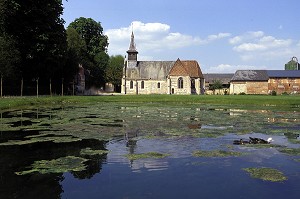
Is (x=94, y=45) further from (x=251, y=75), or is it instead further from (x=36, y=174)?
(x=36, y=174)

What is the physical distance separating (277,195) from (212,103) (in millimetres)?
39473

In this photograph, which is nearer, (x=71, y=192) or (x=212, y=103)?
(x=71, y=192)

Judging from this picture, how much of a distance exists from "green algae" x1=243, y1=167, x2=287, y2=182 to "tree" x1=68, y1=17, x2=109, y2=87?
8538 centimetres

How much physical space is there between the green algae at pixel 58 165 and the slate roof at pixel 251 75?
90.2m

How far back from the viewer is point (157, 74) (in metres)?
87.2

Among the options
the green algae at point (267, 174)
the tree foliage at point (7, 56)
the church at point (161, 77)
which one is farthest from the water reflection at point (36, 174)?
the church at point (161, 77)

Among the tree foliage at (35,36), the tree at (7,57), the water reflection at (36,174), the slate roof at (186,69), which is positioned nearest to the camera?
the water reflection at (36,174)

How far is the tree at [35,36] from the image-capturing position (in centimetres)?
4759

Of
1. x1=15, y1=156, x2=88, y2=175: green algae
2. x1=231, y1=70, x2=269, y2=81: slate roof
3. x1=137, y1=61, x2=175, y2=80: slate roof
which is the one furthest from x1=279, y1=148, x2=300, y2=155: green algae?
x1=231, y1=70, x2=269, y2=81: slate roof

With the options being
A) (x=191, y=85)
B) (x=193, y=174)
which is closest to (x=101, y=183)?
(x=193, y=174)

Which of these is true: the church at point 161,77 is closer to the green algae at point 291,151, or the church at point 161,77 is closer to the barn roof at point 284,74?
the barn roof at point 284,74

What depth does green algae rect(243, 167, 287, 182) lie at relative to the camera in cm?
940

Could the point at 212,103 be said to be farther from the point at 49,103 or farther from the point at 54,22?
the point at 54,22

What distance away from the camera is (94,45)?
336ft
